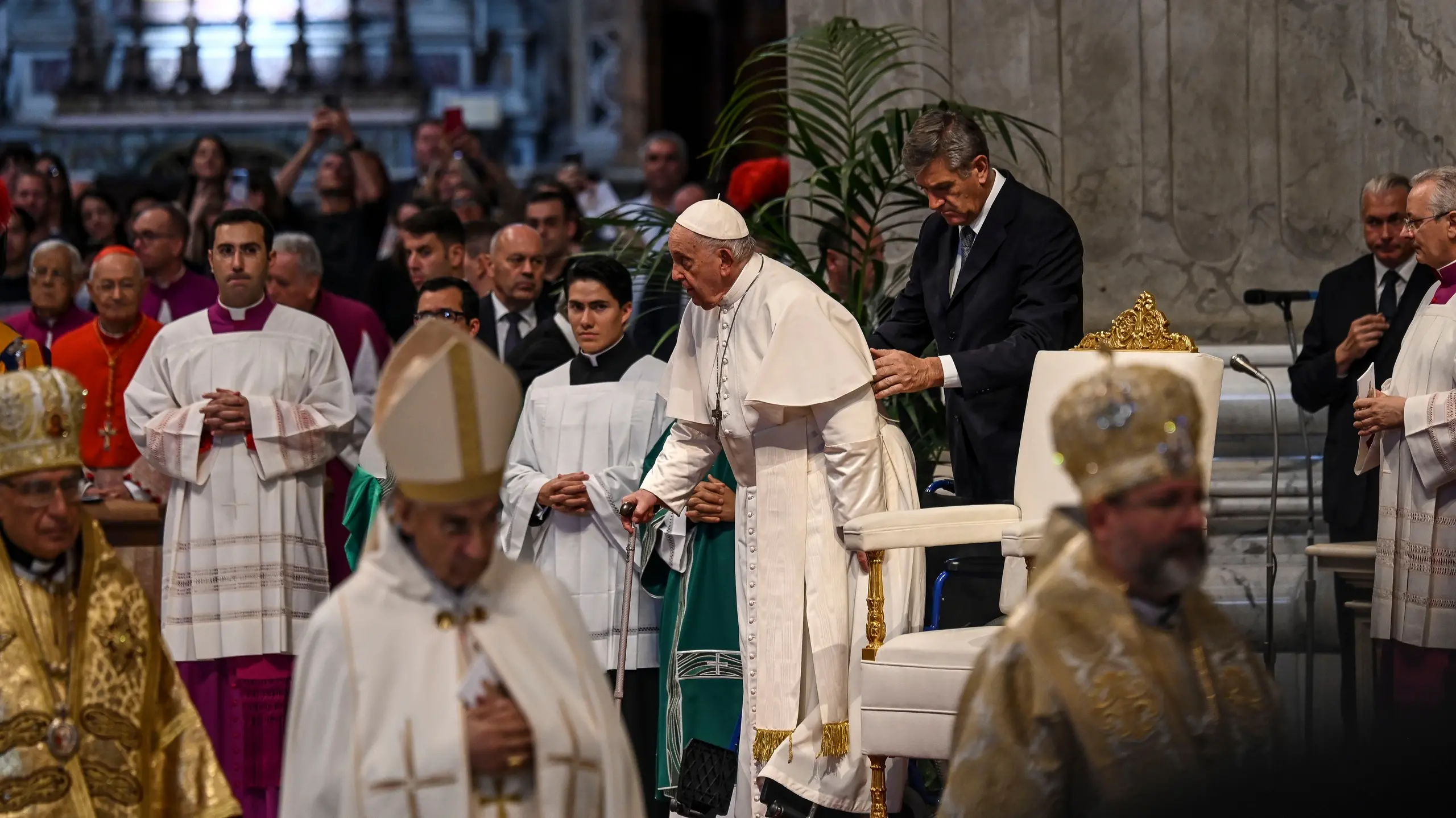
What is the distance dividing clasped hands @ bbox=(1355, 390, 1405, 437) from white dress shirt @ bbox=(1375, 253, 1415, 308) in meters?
1.25

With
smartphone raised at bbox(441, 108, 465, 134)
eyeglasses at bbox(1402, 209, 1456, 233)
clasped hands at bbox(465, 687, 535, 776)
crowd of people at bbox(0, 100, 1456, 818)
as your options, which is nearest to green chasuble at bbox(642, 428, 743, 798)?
crowd of people at bbox(0, 100, 1456, 818)

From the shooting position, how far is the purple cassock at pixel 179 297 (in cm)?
807

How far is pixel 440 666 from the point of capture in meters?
2.93

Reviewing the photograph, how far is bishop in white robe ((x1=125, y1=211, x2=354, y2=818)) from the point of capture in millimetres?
6207

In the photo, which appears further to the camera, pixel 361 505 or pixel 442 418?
pixel 361 505

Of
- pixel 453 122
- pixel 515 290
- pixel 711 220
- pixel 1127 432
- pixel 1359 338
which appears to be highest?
pixel 453 122

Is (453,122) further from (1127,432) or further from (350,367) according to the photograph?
(1127,432)

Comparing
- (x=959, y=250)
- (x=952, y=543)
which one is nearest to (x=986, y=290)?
(x=959, y=250)

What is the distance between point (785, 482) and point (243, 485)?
6.19 feet

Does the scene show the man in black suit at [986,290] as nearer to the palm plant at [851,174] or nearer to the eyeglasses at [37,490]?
the palm plant at [851,174]

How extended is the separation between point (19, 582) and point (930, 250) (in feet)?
10.9

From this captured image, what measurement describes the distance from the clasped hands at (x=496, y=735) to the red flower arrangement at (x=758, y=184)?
17.3 ft

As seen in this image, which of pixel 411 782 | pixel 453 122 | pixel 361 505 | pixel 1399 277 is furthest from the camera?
pixel 453 122

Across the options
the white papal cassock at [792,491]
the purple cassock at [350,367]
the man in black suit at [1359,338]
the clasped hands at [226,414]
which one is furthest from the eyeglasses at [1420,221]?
the clasped hands at [226,414]
